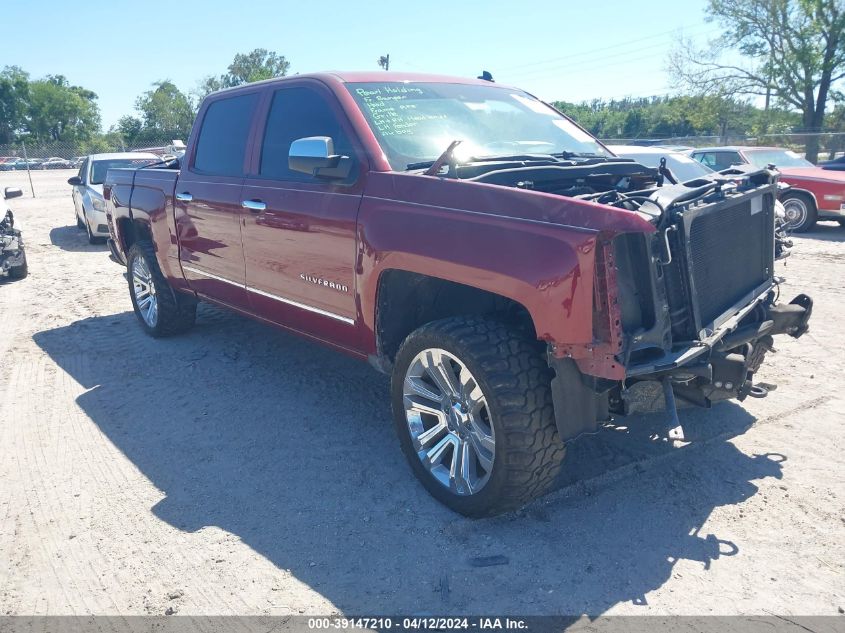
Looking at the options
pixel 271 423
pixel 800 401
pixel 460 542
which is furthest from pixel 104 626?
pixel 800 401

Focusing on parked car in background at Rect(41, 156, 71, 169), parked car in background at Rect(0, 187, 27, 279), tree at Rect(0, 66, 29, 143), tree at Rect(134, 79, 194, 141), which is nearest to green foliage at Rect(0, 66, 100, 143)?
tree at Rect(0, 66, 29, 143)

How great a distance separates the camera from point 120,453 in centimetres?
424

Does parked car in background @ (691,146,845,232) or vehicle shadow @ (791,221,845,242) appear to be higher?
parked car in background @ (691,146,845,232)

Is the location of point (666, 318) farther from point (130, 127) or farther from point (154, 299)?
point (130, 127)

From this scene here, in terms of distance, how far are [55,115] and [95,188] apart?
78.4 meters

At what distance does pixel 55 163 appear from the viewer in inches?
1989

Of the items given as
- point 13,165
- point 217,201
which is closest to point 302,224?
point 217,201

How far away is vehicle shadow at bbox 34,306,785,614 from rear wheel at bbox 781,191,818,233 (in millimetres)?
9551

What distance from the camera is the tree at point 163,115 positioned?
2339 inches

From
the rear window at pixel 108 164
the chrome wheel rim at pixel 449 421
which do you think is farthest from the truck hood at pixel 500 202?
the rear window at pixel 108 164

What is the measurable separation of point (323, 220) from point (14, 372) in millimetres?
3641

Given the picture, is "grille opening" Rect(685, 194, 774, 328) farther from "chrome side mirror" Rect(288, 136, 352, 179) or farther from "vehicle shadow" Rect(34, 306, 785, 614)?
"chrome side mirror" Rect(288, 136, 352, 179)

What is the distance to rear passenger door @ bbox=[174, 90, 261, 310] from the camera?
4902mm

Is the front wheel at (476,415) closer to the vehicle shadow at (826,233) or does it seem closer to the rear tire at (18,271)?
the rear tire at (18,271)
